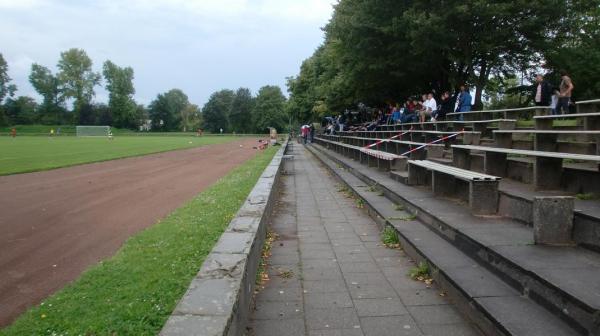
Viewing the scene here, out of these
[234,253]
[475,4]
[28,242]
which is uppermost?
[475,4]

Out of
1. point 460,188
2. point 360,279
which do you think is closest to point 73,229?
point 360,279

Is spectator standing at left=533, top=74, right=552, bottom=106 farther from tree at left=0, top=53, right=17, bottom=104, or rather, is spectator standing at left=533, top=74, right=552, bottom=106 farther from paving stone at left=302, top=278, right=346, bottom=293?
tree at left=0, top=53, right=17, bottom=104

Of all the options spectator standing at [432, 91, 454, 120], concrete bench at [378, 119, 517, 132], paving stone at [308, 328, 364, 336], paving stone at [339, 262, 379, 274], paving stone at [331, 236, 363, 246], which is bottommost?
paving stone at [308, 328, 364, 336]

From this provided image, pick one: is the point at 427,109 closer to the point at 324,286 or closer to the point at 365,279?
the point at 365,279

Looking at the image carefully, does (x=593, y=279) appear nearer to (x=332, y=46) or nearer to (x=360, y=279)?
(x=360, y=279)

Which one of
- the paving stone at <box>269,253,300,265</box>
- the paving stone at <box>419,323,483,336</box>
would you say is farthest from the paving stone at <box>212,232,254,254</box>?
the paving stone at <box>419,323,483,336</box>

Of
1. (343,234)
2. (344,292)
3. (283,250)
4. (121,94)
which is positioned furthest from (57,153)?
(121,94)

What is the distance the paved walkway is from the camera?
12.1 ft

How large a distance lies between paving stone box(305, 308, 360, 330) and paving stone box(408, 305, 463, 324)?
0.49m

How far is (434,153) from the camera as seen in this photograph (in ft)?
35.9

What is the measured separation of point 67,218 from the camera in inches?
348

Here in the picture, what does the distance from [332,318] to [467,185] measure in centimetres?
388

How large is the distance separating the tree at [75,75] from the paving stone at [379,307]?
113676 millimetres

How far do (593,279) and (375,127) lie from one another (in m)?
19.0
